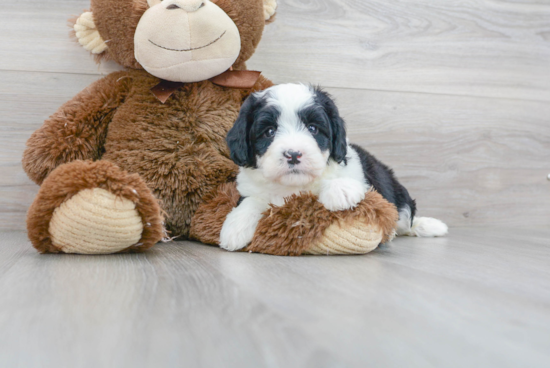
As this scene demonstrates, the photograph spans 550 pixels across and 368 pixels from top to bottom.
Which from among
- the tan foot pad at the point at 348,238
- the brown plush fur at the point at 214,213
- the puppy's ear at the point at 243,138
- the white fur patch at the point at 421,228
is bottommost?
the white fur patch at the point at 421,228

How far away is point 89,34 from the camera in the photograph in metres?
1.56

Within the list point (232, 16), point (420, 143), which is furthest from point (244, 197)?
point (420, 143)

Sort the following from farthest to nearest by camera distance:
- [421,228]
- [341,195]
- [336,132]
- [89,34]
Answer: [421,228], [89,34], [336,132], [341,195]

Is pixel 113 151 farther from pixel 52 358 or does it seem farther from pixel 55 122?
pixel 52 358

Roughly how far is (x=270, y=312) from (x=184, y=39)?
939mm

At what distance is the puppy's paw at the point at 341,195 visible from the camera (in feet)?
3.89

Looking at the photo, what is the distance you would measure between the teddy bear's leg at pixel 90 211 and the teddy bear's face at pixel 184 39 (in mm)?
419

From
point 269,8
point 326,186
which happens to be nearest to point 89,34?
point 269,8

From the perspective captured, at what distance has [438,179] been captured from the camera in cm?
211

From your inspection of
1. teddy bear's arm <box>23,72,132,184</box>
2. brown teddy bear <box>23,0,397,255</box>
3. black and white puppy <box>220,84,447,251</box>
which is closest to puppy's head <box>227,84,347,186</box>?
black and white puppy <box>220,84,447,251</box>

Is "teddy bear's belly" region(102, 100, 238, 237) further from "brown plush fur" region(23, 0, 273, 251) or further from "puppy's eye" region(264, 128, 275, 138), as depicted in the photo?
"puppy's eye" region(264, 128, 275, 138)

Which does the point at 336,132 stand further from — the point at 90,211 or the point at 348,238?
the point at 90,211

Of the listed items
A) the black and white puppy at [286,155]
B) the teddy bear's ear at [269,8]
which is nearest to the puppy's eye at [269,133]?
the black and white puppy at [286,155]

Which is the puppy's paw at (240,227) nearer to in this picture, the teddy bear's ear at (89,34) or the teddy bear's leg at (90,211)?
the teddy bear's leg at (90,211)
